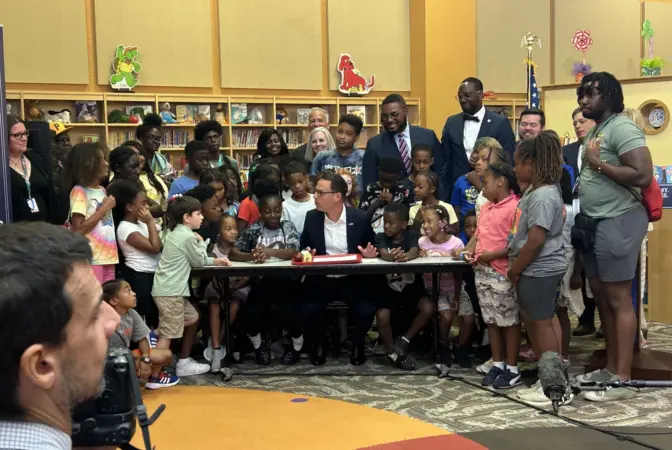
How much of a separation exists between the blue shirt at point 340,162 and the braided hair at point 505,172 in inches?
59.3

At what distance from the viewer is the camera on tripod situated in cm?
143

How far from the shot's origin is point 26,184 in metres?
4.63

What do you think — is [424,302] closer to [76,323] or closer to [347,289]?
[347,289]

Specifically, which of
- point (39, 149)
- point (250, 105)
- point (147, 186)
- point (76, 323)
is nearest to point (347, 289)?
point (147, 186)

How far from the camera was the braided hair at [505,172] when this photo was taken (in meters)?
4.45

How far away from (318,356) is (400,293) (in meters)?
0.70

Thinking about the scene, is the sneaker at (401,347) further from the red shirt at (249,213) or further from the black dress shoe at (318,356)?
the red shirt at (249,213)

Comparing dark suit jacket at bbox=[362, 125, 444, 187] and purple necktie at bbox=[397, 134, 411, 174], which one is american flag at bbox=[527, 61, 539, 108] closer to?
dark suit jacket at bbox=[362, 125, 444, 187]

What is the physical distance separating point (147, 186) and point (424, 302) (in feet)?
6.98

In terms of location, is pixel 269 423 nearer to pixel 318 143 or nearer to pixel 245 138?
pixel 318 143

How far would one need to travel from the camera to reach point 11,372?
983 millimetres

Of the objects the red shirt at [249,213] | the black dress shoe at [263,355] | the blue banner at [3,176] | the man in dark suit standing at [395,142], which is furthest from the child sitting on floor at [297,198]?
the blue banner at [3,176]

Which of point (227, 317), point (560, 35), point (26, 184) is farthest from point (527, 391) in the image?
point (560, 35)

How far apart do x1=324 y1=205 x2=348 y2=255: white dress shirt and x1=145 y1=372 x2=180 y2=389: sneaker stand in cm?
131
